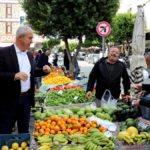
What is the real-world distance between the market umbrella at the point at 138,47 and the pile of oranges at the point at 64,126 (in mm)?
4068

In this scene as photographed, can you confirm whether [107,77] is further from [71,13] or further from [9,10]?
[9,10]

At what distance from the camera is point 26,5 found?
1024 centimetres

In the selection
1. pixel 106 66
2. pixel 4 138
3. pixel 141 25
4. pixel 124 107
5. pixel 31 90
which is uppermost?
pixel 141 25

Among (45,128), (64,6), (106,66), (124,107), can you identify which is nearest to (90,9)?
(64,6)

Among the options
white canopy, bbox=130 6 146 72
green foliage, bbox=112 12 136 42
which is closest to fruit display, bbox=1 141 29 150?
white canopy, bbox=130 6 146 72

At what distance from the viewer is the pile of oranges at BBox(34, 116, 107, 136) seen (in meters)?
2.83

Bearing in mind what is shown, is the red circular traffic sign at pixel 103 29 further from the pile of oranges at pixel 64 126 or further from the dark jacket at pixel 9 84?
the dark jacket at pixel 9 84

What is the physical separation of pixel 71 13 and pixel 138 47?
170 inches

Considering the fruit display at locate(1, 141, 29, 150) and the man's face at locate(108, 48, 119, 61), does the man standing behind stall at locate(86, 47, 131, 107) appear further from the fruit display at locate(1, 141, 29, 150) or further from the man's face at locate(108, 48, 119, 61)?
the fruit display at locate(1, 141, 29, 150)

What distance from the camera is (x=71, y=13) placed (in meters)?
9.41

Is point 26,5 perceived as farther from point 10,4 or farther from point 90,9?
point 10,4

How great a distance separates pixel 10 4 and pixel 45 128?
150ft

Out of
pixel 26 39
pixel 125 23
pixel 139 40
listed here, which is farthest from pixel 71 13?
pixel 125 23

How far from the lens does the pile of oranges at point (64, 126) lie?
2.83m
